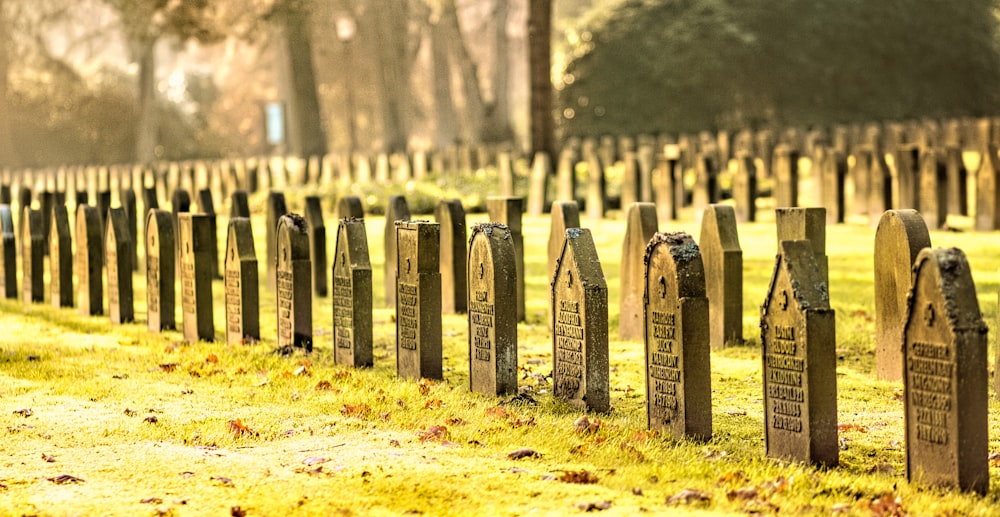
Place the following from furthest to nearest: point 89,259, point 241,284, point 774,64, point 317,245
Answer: point 774,64
point 317,245
point 89,259
point 241,284

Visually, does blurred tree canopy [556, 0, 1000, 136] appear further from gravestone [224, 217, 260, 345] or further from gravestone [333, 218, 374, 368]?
gravestone [333, 218, 374, 368]

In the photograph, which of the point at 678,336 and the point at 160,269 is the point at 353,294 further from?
the point at 678,336

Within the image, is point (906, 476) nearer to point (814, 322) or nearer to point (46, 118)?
point (814, 322)

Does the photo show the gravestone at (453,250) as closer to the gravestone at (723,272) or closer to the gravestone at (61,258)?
the gravestone at (723,272)

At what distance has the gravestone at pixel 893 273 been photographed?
7.10 meters

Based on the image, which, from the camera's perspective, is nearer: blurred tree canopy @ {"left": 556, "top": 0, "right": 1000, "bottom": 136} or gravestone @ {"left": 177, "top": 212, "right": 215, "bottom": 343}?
gravestone @ {"left": 177, "top": 212, "right": 215, "bottom": 343}

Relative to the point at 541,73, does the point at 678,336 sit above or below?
below

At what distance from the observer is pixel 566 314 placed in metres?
6.65

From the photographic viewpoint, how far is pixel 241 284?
8891 mm

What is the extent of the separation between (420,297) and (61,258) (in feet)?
16.1

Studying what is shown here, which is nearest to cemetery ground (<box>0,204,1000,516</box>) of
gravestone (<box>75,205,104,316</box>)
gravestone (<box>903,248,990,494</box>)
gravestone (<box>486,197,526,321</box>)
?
gravestone (<box>903,248,990,494</box>)

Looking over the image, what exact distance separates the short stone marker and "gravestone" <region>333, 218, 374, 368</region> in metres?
1.04

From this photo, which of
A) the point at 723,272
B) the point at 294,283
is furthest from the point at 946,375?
the point at 294,283

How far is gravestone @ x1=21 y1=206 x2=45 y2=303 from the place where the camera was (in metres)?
11.6
